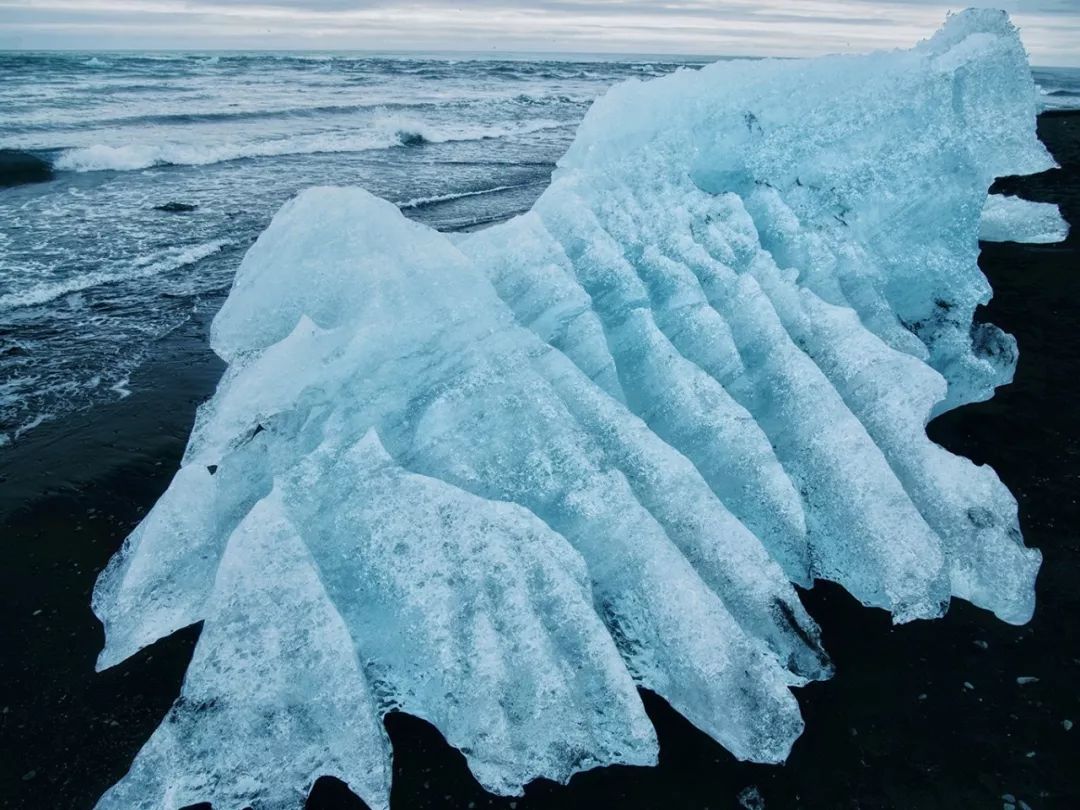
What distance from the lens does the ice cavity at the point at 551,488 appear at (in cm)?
267

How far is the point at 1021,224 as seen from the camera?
8797 mm

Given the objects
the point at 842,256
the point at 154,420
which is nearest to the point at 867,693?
the point at 842,256

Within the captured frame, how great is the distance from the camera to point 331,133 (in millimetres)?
21156

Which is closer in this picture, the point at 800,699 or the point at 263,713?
the point at 263,713

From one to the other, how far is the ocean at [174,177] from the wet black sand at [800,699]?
6.30 ft

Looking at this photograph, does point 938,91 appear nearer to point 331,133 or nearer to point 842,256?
point 842,256

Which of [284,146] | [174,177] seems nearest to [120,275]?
[174,177]

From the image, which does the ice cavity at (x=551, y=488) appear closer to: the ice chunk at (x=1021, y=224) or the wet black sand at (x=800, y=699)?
the wet black sand at (x=800, y=699)

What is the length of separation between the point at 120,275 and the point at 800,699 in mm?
9640

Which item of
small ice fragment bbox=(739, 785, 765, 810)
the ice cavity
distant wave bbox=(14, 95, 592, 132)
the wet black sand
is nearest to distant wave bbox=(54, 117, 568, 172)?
distant wave bbox=(14, 95, 592, 132)

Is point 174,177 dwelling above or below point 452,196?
above

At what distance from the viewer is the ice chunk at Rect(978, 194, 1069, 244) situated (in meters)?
8.70

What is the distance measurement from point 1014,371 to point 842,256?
6.97 ft

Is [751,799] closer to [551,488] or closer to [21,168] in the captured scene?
[551,488]
